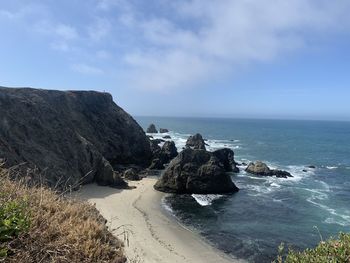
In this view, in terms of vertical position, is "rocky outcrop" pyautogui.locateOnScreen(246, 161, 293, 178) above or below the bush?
below

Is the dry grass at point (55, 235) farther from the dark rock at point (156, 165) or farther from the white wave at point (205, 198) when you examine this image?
the dark rock at point (156, 165)

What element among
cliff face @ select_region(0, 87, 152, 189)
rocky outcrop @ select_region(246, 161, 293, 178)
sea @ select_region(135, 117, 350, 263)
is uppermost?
cliff face @ select_region(0, 87, 152, 189)

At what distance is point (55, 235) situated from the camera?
6.25 meters

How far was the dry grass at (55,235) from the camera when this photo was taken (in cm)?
561

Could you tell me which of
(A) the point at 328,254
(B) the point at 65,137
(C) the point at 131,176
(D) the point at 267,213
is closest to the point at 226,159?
(C) the point at 131,176

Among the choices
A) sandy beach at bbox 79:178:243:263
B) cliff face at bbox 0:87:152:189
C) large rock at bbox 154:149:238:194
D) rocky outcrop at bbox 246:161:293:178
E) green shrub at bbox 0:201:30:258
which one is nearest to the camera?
green shrub at bbox 0:201:30:258

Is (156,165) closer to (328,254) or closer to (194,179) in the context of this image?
(194,179)

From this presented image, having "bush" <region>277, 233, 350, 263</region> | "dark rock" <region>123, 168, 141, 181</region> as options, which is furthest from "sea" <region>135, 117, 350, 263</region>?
"bush" <region>277, 233, 350, 263</region>

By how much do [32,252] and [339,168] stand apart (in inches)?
2606

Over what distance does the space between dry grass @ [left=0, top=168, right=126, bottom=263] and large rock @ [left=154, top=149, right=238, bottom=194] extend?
32.3 metres

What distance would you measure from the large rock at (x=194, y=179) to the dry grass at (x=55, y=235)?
32283 millimetres

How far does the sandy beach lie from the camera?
2234cm

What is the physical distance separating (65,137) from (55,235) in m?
33.8

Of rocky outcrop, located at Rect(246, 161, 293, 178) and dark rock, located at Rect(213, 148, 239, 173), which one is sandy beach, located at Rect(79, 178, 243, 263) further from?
rocky outcrop, located at Rect(246, 161, 293, 178)
